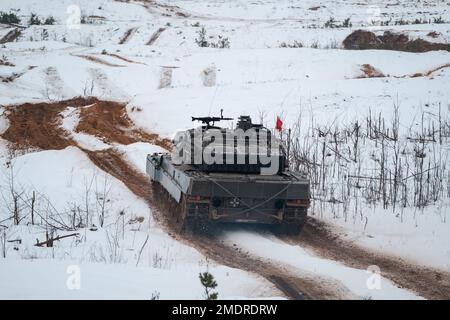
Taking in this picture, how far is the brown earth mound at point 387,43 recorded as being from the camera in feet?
94.5

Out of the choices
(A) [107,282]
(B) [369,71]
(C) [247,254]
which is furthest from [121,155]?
(B) [369,71]

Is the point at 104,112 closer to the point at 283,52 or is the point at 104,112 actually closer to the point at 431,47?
the point at 283,52

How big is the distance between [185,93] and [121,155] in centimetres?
740

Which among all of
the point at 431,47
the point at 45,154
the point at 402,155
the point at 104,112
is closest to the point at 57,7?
the point at 104,112

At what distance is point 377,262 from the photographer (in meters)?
8.72

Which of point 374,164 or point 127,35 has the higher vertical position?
point 127,35

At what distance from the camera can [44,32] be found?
36719 mm

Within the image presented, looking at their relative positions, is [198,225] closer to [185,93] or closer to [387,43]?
[185,93]

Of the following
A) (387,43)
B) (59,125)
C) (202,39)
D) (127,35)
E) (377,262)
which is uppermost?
(127,35)

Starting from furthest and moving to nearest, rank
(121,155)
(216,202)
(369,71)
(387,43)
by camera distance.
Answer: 1. (387,43)
2. (369,71)
3. (121,155)
4. (216,202)

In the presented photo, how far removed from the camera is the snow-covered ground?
23.8 ft

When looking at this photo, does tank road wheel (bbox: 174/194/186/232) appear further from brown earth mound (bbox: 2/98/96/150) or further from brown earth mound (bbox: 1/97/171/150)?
brown earth mound (bbox: 2/98/96/150)

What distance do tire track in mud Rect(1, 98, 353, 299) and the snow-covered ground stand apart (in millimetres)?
291

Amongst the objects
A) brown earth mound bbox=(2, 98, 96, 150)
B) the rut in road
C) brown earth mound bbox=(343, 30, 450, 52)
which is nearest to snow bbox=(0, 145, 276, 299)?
the rut in road
